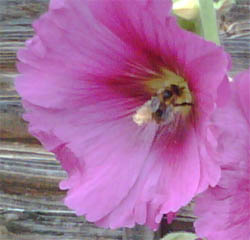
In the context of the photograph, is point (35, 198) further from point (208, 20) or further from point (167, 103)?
point (208, 20)

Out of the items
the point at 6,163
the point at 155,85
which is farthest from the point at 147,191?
the point at 6,163

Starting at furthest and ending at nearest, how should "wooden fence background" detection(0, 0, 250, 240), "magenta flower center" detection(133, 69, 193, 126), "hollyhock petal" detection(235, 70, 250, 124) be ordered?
"wooden fence background" detection(0, 0, 250, 240), "magenta flower center" detection(133, 69, 193, 126), "hollyhock petal" detection(235, 70, 250, 124)

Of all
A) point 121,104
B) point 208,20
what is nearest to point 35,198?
point 121,104

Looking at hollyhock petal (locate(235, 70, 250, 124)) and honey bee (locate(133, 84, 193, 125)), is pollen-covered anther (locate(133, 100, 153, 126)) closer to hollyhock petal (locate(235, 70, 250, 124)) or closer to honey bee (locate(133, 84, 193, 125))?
honey bee (locate(133, 84, 193, 125))

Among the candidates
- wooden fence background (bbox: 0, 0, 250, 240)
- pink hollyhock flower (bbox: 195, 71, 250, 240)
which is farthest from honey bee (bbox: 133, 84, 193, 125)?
wooden fence background (bbox: 0, 0, 250, 240)

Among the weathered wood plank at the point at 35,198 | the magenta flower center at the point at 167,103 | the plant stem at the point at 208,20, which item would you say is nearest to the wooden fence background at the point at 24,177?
the weathered wood plank at the point at 35,198

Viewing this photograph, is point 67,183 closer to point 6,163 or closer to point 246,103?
point 246,103

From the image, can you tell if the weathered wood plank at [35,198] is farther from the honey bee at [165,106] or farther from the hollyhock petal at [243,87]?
the hollyhock petal at [243,87]
